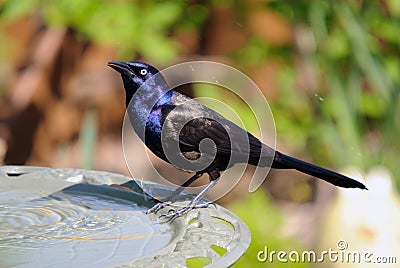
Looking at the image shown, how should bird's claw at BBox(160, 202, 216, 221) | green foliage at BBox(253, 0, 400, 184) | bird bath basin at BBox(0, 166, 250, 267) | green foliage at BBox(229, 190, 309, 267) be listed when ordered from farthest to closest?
1. green foliage at BBox(253, 0, 400, 184)
2. green foliage at BBox(229, 190, 309, 267)
3. bird's claw at BBox(160, 202, 216, 221)
4. bird bath basin at BBox(0, 166, 250, 267)

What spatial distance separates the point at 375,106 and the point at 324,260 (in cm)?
227

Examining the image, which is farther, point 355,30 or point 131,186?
point 355,30

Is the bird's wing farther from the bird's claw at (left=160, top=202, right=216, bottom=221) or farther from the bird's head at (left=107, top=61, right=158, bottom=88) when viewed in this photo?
the bird's claw at (left=160, top=202, right=216, bottom=221)

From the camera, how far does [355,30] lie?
4402 millimetres

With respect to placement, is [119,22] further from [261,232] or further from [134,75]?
[134,75]

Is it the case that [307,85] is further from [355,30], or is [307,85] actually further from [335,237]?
[335,237]

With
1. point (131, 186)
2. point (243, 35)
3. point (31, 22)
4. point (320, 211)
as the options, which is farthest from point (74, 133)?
point (131, 186)

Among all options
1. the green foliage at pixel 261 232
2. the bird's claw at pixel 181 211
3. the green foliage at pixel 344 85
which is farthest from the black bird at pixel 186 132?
the green foliage at pixel 344 85

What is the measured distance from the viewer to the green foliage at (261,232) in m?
3.57

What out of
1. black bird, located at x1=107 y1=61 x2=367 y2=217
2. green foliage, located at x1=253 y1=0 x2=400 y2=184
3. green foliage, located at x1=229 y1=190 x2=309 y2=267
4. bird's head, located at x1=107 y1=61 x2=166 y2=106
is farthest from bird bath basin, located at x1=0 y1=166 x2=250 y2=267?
green foliage, located at x1=253 y1=0 x2=400 y2=184

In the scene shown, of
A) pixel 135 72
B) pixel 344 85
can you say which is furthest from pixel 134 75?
pixel 344 85

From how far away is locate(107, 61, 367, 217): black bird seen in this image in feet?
8.70

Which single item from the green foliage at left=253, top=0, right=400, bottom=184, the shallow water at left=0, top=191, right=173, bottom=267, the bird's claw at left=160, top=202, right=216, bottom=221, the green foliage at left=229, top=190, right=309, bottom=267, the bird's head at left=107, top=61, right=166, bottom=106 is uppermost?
the green foliage at left=253, top=0, right=400, bottom=184

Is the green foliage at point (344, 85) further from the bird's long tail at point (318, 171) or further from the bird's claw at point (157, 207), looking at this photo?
the bird's claw at point (157, 207)
